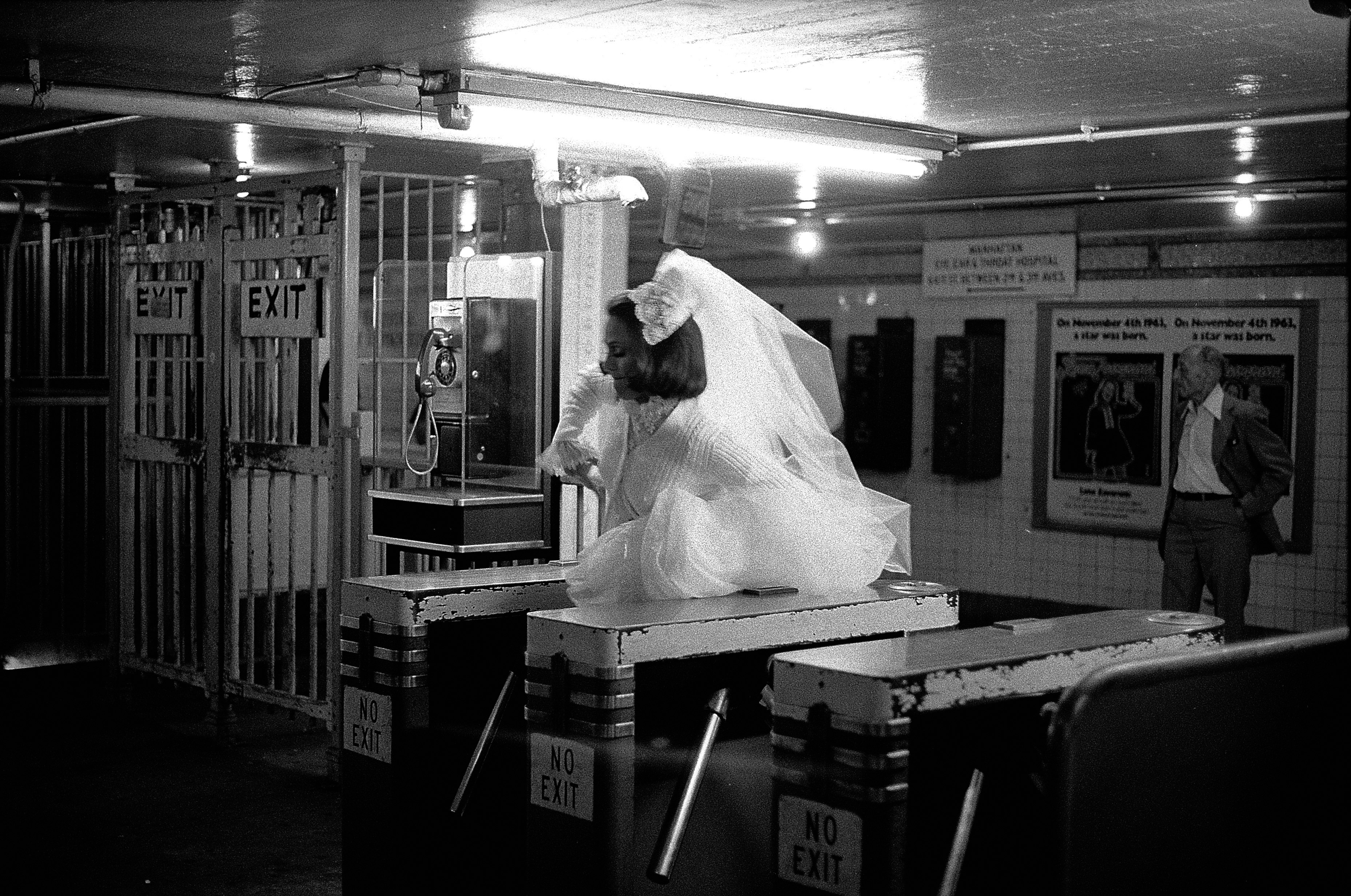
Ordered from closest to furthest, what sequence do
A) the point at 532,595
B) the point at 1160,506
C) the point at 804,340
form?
the point at 532,595 → the point at 804,340 → the point at 1160,506

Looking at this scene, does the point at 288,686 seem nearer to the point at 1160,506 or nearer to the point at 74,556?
the point at 74,556

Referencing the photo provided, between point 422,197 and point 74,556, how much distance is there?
3.25m

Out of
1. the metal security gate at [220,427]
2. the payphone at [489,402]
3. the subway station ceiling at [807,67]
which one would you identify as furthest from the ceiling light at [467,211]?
the payphone at [489,402]

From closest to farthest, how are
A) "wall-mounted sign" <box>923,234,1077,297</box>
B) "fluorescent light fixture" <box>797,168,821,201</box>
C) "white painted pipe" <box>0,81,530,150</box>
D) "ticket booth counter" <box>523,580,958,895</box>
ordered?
"ticket booth counter" <box>523,580,958,895</box> → "white painted pipe" <box>0,81,530,150</box> → "fluorescent light fixture" <box>797,168,821,201</box> → "wall-mounted sign" <box>923,234,1077,297</box>

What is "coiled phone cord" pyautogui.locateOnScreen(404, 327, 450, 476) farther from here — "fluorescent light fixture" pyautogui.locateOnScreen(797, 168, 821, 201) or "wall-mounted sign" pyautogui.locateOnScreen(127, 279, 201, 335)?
"fluorescent light fixture" pyautogui.locateOnScreen(797, 168, 821, 201)

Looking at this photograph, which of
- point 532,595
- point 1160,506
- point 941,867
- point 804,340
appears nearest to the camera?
point 941,867

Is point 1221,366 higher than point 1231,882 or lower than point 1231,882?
higher

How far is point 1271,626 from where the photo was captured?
32.7ft

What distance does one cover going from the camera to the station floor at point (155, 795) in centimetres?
559

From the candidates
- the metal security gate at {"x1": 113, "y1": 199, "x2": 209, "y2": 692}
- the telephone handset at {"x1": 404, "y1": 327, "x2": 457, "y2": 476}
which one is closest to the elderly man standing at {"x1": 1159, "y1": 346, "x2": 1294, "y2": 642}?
the telephone handset at {"x1": 404, "y1": 327, "x2": 457, "y2": 476}

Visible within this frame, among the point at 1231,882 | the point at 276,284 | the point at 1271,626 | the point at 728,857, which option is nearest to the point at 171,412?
the point at 276,284

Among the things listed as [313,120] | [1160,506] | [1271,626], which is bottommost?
[1271,626]

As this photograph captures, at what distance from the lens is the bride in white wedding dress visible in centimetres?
452

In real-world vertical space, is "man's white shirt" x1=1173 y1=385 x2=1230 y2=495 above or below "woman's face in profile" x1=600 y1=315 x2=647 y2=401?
below
